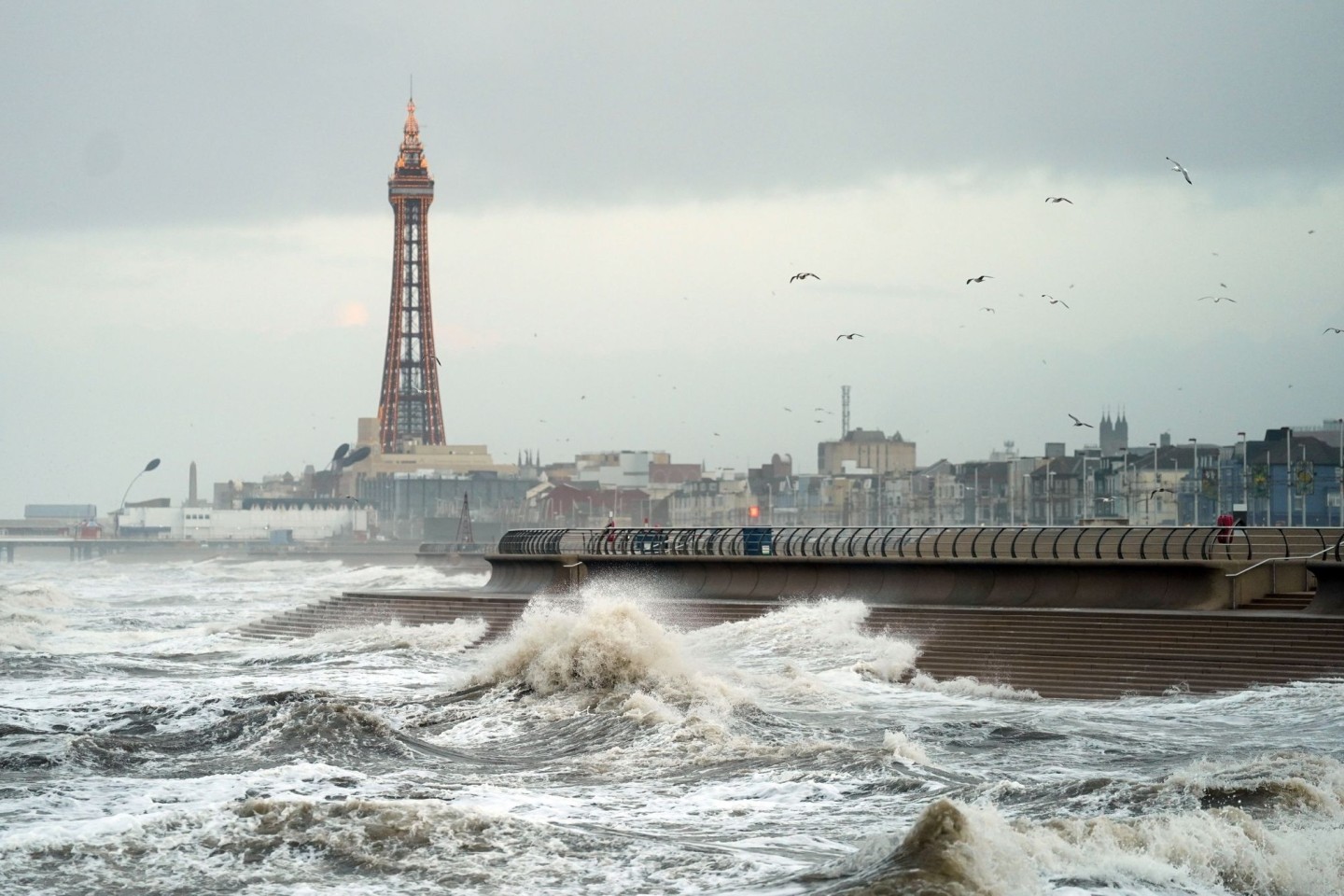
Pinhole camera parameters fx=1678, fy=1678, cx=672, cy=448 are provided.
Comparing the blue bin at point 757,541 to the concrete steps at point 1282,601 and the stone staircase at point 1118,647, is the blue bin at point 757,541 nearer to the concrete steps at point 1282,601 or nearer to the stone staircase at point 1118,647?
the stone staircase at point 1118,647

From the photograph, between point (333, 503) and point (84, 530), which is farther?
point (333, 503)

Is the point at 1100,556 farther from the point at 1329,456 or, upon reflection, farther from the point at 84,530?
the point at 84,530

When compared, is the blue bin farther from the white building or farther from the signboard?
the white building

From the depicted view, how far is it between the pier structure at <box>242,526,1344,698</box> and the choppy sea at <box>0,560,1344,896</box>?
69 centimetres

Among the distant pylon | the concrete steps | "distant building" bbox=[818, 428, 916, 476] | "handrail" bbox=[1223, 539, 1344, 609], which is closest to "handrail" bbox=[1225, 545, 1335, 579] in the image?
"handrail" bbox=[1223, 539, 1344, 609]

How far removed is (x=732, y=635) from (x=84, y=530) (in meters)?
136

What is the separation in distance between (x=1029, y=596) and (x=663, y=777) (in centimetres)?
991

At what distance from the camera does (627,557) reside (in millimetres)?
28016

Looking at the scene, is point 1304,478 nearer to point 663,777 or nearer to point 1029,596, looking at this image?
point 1029,596

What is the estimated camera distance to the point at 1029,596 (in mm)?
22484

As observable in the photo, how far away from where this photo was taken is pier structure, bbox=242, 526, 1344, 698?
18766 mm

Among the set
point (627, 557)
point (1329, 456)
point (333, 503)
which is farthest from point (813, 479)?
point (627, 557)

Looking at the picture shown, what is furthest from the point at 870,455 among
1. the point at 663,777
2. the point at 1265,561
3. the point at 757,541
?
the point at 663,777

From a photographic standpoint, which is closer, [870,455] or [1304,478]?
[1304,478]
